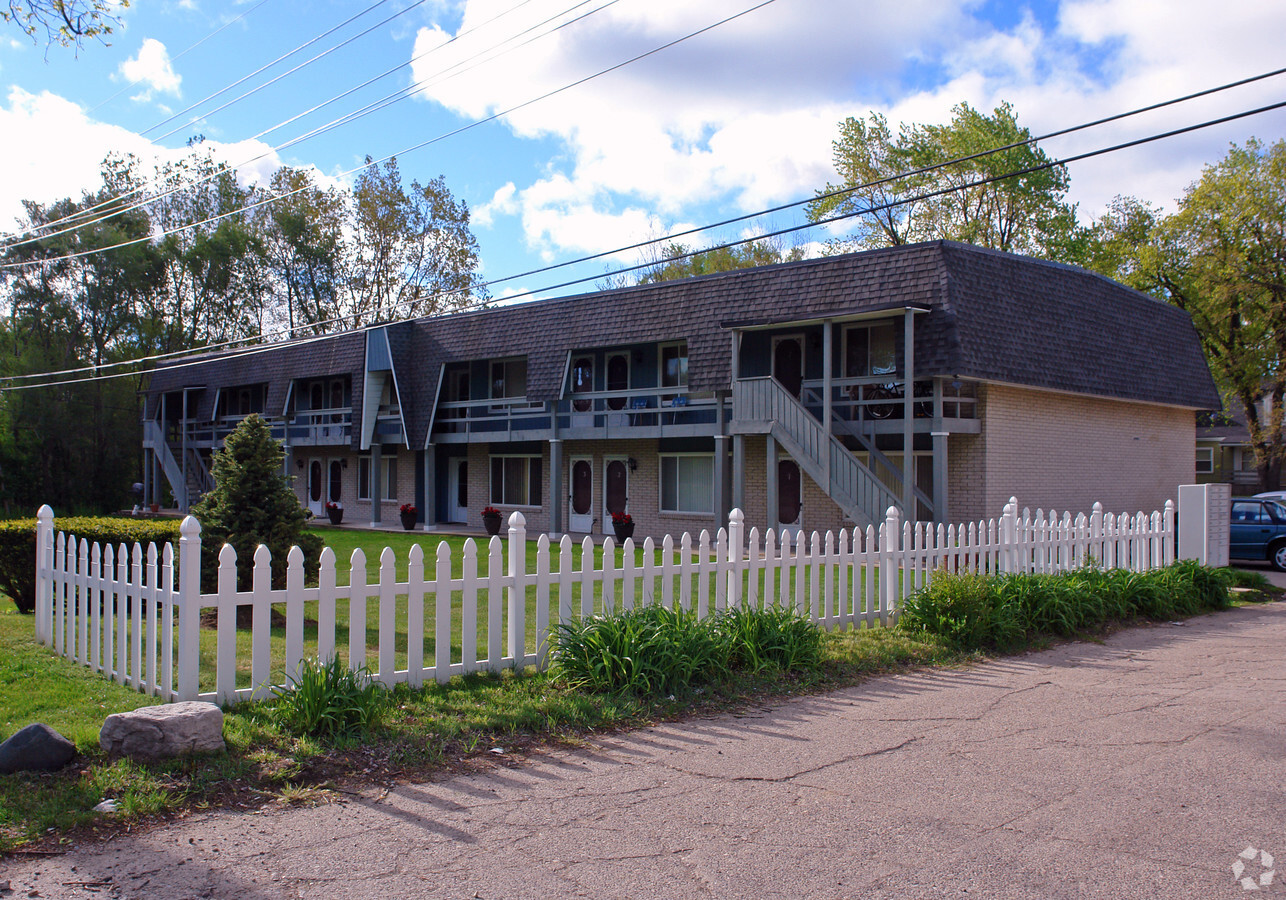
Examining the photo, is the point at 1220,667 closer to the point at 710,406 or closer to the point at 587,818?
the point at 587,818

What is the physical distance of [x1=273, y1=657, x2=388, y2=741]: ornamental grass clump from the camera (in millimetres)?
5832

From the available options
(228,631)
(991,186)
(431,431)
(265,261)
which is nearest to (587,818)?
(228,631)

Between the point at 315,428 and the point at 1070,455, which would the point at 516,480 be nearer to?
the point at 315,428

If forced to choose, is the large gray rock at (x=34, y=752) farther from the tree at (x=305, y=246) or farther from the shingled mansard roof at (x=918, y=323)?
the tree at (x=305, y=246)

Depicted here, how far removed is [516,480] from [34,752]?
24107mm

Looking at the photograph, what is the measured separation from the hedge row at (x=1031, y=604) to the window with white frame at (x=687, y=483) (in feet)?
43.3

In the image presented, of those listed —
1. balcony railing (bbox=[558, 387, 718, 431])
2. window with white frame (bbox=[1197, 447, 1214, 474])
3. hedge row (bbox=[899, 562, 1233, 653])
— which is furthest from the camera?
window with white frame (bbox=[1197, 447, 1214, 474])

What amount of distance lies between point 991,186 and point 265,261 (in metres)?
36.8

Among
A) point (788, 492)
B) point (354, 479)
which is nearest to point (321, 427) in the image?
point (354, 479)

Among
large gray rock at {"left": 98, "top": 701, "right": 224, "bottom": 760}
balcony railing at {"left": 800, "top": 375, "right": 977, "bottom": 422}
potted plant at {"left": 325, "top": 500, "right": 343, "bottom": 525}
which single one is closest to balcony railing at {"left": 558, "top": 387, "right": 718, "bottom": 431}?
balcony railing at {"left": 800, "top": 375, "right": 977, "bottom": 422}

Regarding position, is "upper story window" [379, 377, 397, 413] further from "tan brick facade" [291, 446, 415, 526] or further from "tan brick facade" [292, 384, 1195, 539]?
"tan brick facade" [292, 384, 1195, 539]

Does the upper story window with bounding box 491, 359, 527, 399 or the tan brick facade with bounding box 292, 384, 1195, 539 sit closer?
the tan brick facade with bounding box 292, 384, 1195, 539

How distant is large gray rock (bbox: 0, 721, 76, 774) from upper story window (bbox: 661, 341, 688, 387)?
2029 cm

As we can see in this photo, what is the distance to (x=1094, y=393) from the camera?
20.8 metres
